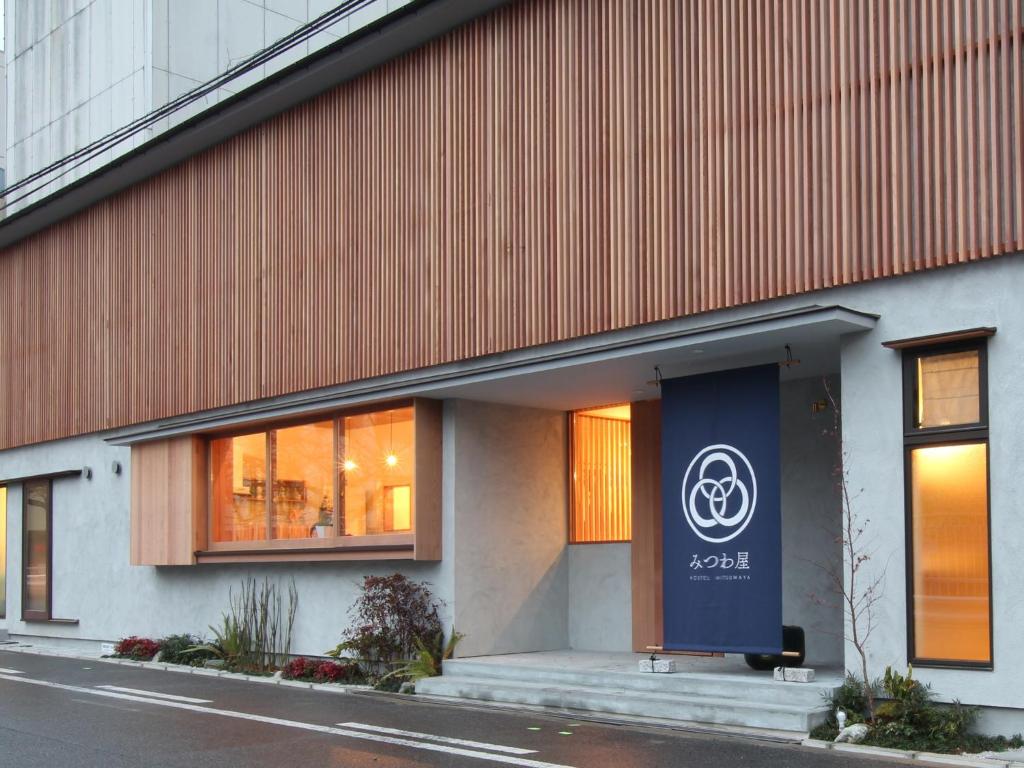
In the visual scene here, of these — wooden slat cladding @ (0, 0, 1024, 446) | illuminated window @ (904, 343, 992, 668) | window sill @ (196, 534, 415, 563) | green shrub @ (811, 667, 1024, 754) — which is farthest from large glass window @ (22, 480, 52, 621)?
illuminated window @ (904, 343, 992, 668)

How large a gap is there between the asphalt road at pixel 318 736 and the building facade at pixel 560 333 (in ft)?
6.06

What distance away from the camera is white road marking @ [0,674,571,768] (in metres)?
10.3

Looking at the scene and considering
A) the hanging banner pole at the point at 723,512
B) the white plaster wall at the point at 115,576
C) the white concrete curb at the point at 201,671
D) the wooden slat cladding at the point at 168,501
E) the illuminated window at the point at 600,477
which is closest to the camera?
the hanging banner pole at the point at 723,512

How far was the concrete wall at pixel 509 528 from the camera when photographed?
53.5 ft

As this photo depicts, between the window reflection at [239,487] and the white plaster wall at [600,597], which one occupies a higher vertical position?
the window reflection at [239,487]

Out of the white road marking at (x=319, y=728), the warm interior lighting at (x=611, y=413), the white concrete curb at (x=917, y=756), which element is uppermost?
the warm interior lighting at (x=611, y=413)

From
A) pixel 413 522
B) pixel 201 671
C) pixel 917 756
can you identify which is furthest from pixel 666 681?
pixel 201 671

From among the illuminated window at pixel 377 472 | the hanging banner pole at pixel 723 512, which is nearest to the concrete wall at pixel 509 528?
the illuminated window at pixel 377 472

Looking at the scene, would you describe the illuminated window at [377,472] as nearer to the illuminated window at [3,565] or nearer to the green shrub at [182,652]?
the green shrub at [182,652]

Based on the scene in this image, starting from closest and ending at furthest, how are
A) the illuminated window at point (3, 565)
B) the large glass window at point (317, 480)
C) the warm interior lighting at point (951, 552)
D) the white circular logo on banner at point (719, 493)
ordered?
the warm interior lighting at point (951, 552), the white circular logo on banner at point (719, 493), the large glass window at point (317, 480), the illuminated window at point (3, 565)

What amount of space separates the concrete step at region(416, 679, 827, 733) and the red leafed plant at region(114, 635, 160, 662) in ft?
22.1

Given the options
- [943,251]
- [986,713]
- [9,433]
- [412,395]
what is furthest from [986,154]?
[9,433]

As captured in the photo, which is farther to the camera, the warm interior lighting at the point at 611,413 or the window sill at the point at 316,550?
the warm interior lighting at the point at 611,413

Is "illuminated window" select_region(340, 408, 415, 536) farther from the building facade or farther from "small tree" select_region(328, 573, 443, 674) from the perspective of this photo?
"small tree" select_region(328, 573, 443, 674)
